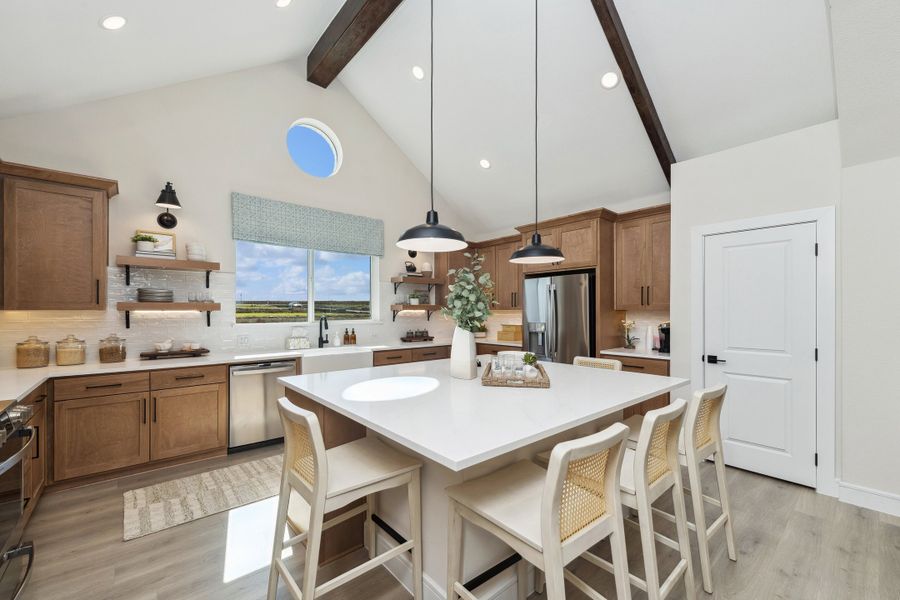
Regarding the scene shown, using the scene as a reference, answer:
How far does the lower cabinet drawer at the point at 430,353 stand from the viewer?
4984 millimetres

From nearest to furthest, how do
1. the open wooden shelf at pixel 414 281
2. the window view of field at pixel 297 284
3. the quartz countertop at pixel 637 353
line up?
the quartz countertop at pixel 637 353 < the window view of field at pixel 297 284 < the open wooden shelf at pixel 414 281

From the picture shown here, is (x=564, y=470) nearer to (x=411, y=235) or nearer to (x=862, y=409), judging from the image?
(x=411, y=235)

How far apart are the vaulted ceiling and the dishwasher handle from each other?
8.38ft

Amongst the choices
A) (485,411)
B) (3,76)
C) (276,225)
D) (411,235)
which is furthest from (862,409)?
(3,76)

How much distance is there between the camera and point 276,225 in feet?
14.3

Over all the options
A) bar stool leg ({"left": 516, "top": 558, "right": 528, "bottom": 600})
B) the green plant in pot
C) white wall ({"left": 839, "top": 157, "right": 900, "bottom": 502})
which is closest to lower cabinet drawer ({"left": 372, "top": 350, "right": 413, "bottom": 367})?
the green plant in pot

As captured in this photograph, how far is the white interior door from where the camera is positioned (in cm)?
286

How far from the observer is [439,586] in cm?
165

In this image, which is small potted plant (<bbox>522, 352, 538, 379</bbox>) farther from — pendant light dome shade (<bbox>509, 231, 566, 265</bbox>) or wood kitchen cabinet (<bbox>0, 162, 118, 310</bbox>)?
wood kitchen cabinet (<bbox>0, 162, 118, 310</bbox>)

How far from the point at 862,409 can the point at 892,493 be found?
0.53 m

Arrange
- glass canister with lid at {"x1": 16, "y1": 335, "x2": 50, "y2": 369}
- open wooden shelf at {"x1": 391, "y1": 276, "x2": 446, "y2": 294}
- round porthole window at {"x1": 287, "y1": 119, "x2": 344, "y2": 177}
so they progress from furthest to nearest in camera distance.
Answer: open wooden shelf at {"x1": 391, "y1": 276, "x2": 446, "y2": 294}
round porthole window at {"x1": 287, "y1": 119, "x2": 344, "y2": 177}
glass canister with lid at {"x1": 16, "y1": 335, "x2": 50, "y2": 369}

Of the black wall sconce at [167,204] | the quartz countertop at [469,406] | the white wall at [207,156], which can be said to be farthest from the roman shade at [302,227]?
the quartz countertop at [469,406]

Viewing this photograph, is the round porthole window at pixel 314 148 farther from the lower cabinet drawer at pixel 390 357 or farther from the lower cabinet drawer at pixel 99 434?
the lower cabinet drawer at pixel 99 434

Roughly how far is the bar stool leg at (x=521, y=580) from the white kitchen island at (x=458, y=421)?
33 mm
